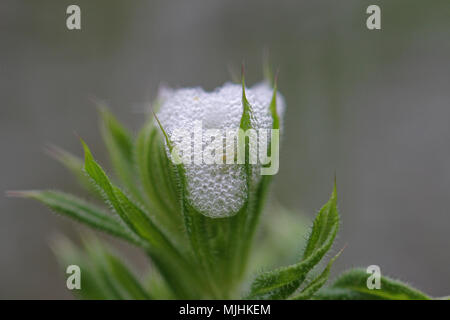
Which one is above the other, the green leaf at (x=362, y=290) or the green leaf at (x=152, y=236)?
the green leaf at (x=152, y=236)

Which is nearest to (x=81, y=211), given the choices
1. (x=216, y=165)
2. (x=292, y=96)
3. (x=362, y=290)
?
(x=216, y=165)

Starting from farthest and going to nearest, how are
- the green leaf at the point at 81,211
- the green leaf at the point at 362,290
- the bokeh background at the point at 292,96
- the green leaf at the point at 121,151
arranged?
1. the bokeh background at the point at 292,96
2. the green leaf at the point at 121,151
3. the green leaf at the point at 81,211
4. the green leaf at the point at 362,290

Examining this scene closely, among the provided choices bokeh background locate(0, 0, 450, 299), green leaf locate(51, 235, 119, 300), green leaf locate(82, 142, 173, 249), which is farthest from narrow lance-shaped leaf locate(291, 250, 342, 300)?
bokeh background locate(0, 0, 450, 299)

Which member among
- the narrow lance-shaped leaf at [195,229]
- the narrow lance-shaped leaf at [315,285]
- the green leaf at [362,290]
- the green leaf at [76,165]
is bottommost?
the green leaf at [362,290]

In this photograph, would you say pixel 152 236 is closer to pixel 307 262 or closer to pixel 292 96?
pixel 307 262

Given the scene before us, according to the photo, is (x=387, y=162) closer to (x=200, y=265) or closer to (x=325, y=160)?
(x=325, y=160)

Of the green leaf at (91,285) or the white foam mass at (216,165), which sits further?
the green leaf at (91,285)

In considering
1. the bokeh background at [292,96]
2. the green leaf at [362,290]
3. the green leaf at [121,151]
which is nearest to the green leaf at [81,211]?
the green leaf at [121,151]

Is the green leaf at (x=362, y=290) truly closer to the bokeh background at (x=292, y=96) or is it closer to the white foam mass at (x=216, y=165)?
the white foam mass at (x=216, y=165)
